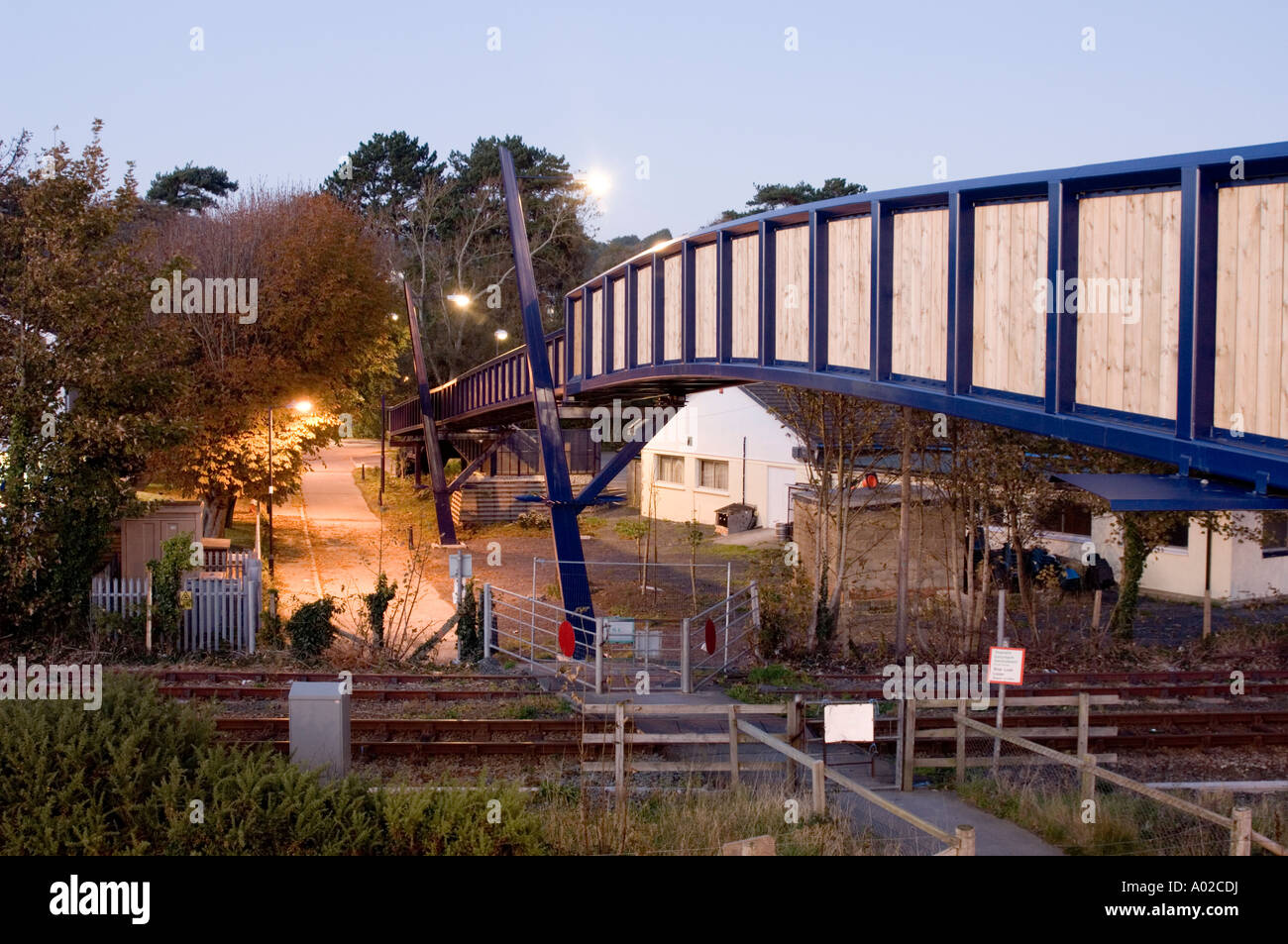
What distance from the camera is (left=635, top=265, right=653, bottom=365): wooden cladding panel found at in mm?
18172

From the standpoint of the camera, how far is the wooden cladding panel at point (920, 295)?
10.4 m

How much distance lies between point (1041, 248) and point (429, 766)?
8001 mm

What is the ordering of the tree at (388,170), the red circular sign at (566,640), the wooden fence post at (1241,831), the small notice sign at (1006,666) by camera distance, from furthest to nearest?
the tree at (388,170), the red circular sign at (566,640), the small notice sign at (1006,666), the wooden fence post at (1241,831)

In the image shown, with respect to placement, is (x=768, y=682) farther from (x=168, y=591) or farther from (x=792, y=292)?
(x=168, y=591)

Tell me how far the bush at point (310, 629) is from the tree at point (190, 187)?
67820 mm

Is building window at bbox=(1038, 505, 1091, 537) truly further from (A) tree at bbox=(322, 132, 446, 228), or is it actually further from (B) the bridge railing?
(A) tree at bbox=(322, 132, 446, 228)

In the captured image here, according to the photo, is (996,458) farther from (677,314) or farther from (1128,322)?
(1128,322)

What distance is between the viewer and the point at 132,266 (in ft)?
65.1

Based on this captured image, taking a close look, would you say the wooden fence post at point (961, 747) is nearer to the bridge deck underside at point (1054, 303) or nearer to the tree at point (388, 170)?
the bridge deck underside at point (1054, 303)

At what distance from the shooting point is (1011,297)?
9555mm

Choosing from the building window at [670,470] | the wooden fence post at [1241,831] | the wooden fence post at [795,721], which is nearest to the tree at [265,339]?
the building window at [670,470]

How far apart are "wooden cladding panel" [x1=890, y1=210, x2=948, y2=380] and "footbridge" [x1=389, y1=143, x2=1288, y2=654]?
2 cm

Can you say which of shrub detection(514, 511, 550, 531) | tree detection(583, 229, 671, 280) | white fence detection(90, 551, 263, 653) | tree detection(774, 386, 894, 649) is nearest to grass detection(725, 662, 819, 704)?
tree detection(774, 386, 894, 649)

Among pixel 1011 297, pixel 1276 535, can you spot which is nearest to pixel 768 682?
pixel 1011 297
